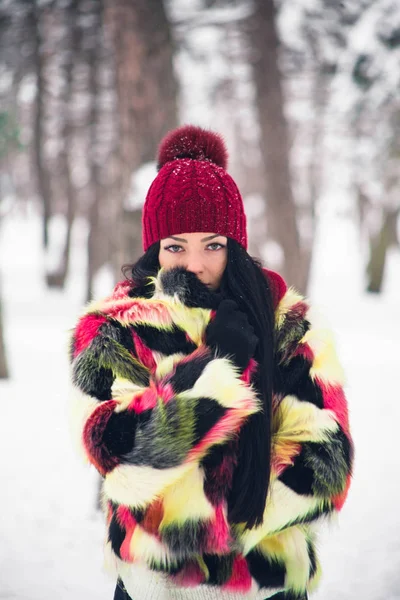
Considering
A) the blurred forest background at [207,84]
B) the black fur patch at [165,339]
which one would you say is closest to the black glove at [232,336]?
the black fur patch at [165,339]

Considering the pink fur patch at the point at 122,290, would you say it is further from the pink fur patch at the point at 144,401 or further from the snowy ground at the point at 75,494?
the snowy ground at the point at 75,494

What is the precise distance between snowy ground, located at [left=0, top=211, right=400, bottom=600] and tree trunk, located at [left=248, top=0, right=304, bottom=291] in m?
2.21

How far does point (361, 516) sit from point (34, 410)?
446 centimetres

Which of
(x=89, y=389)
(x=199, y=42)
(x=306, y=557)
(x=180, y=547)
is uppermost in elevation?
(x=199, y=42)

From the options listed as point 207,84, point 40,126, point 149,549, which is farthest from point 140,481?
point 40,126

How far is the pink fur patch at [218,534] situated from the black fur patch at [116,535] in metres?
0.31

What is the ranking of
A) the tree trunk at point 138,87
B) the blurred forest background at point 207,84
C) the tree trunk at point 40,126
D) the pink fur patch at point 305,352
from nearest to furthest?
the pink fur patch at point 305,352, the tree trunk at point 138,87, the blurred forest background at point 207,84, the tree trunk at point 40,126

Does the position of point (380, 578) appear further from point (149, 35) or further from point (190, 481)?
point (149, 35)

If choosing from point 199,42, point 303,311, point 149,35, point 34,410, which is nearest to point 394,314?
point 199,42

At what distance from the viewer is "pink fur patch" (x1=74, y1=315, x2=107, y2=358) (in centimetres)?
185

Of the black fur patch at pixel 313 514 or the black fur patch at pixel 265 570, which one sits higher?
the black fur patch at pixel 313 514

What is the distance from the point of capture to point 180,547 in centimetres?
168

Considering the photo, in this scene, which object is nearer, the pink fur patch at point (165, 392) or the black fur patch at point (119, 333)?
the pink fur patch at point (165, 392)

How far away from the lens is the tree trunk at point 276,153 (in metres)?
8.66
